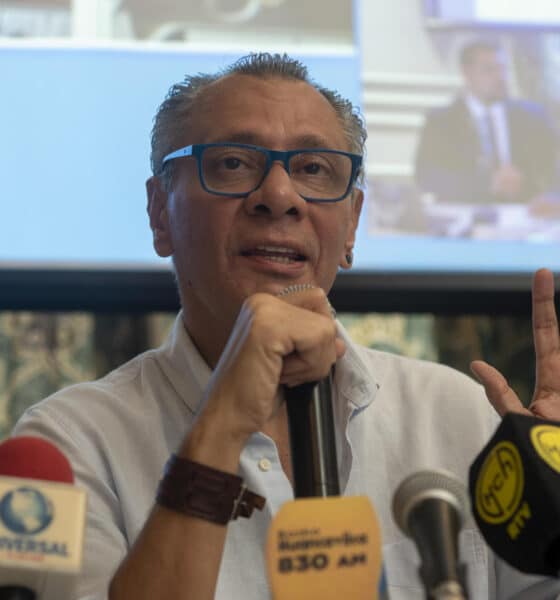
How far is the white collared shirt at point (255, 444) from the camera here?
5.14 feet

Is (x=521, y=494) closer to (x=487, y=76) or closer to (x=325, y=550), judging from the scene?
(x=325, y=550)


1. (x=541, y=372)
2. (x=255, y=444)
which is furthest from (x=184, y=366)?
(x=541, y=372)

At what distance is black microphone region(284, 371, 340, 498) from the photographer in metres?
0.96

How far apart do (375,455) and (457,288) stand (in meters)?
0.97

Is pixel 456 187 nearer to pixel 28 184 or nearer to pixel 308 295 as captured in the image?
pixel 28 184

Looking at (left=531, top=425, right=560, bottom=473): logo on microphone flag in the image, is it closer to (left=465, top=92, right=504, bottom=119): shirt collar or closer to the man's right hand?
the man's right hand

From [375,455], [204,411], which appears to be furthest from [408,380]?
[204,411]

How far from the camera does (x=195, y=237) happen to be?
172 centimetres

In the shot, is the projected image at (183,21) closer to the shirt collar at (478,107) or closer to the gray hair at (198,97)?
the shirt collar at (478,107)

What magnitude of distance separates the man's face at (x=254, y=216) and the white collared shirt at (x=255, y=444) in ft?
0.44

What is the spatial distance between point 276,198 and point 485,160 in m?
1.14

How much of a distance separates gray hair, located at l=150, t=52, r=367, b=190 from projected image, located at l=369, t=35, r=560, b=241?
649 mm

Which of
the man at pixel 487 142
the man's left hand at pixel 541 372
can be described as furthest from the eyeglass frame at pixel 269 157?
the man at pixel 487 142

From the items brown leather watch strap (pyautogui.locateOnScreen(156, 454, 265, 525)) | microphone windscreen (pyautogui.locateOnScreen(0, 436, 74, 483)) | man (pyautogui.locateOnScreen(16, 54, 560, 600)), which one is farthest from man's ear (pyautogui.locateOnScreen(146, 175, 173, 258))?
microphone windscreen (pyautogui.locateOnScreen(0, 436, 74, 483))
